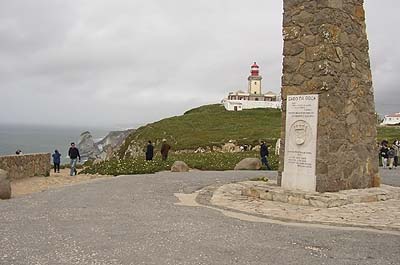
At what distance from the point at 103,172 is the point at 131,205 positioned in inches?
521

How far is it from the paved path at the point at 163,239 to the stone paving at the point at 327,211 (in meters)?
0.72

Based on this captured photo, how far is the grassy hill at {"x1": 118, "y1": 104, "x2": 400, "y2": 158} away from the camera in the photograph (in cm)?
5272

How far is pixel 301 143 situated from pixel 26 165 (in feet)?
50.5

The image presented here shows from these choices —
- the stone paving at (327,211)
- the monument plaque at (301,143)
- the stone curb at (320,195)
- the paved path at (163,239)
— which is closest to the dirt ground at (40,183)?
the paved path at (163,239)

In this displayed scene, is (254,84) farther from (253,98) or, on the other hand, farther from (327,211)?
(327,211)

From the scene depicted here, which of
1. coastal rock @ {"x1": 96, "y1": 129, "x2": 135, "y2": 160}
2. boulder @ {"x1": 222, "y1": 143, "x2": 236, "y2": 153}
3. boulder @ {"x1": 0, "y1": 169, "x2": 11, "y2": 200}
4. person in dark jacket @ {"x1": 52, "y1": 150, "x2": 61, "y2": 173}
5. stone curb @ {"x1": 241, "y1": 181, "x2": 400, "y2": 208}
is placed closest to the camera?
stone curb @ {"x1": 241, "y1": 181, "x2": 400, "y2": 208}

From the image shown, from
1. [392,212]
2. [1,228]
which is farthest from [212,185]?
[1,228]

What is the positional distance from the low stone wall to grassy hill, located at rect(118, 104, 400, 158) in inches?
1014

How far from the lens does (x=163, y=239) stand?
25.1 feet

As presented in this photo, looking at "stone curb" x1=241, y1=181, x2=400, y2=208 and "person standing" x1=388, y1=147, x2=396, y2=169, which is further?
"person standing" x1=388, y1=147, x2=396, y2=169

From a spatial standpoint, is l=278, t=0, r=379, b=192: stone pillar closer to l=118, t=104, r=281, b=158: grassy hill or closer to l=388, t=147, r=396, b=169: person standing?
l=388, t=147, r=396, b=169: person standing

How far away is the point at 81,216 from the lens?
9828 millimetres

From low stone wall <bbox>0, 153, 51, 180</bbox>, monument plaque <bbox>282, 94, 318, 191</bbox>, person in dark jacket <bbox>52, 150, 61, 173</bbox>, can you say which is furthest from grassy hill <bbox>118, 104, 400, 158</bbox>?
monument plaque <bbox>282, 94, 318, 191</bbox>

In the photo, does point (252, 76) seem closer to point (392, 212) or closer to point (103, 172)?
point (103, 172)
